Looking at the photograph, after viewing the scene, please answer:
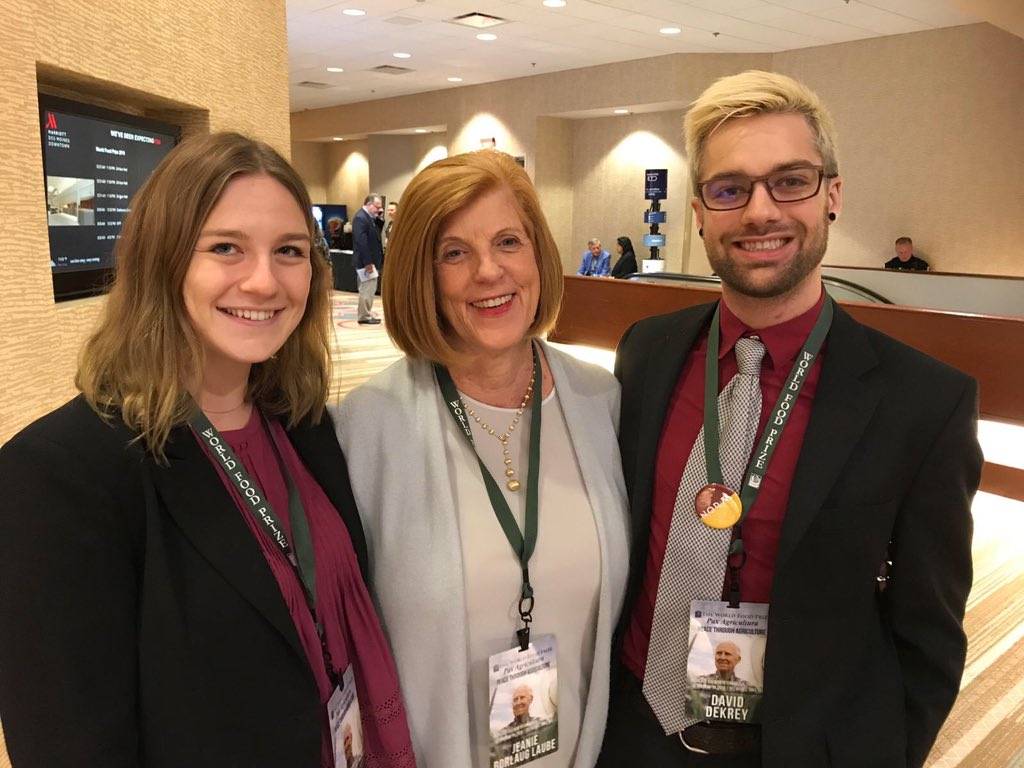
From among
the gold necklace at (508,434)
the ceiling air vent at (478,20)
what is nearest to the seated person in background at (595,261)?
the ceiling air vent at (478,20)

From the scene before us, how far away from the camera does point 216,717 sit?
3.79 feet

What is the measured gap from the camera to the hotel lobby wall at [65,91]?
2348 mm

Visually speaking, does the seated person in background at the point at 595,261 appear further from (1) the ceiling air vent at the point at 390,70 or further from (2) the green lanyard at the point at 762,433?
(2) the green lanyard at the point at 762,433

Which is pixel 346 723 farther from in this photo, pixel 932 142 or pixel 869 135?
pixel 869 135

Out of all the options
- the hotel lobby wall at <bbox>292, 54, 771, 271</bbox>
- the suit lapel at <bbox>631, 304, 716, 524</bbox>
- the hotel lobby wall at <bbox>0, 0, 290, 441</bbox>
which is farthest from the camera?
the hotel lobby wall at <bbox>292, 54, 771, 271</bbox>

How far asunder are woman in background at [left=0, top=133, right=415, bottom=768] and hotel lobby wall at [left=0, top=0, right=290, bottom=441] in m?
0.36

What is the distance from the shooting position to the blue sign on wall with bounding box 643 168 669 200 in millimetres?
12344

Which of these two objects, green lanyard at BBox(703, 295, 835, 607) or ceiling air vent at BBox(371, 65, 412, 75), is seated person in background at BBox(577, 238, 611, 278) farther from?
green lanyard at BBox(703, 295, 835, 607)

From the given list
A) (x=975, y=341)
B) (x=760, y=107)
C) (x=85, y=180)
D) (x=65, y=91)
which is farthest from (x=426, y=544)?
(x=975, y=341)

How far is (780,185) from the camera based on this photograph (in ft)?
4.98

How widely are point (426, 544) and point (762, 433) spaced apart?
2.30 feet

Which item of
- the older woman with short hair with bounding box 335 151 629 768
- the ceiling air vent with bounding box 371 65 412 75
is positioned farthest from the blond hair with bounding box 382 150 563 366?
the ceiling air vent with bounding box 371 65 412 75

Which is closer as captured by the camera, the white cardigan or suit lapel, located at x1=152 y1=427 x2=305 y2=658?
suit lapel, located at x1=152 y1=427 x2=305 y2=658

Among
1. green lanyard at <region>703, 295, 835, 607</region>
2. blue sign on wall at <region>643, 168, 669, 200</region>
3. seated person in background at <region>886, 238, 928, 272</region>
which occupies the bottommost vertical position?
green lanyard at <region>703, 295, 835, 607</region>
